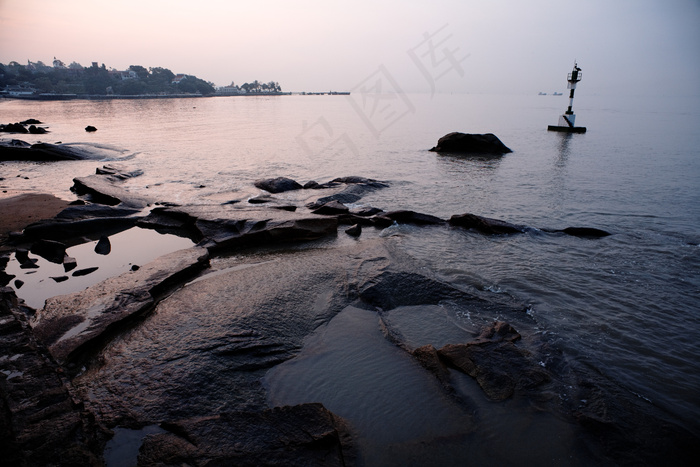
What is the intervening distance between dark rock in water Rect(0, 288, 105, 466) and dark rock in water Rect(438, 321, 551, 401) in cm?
275

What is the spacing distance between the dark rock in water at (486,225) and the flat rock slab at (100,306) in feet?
17.2

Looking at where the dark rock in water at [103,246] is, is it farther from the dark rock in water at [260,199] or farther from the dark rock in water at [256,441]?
the dark rock in water at [256,441]

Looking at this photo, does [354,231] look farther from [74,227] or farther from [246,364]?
[74,227]

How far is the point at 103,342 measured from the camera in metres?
3.61

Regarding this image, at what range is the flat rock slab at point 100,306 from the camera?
354cm

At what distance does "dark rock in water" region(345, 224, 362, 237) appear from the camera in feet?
23.3

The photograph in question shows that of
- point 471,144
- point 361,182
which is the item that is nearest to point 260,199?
point 361,182

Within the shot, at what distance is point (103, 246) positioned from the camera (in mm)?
6316

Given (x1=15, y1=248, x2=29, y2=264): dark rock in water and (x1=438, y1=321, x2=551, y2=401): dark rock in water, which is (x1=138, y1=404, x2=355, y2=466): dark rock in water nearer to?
(x1=438, y1=321, x2=551, y2=401): dark rock in water

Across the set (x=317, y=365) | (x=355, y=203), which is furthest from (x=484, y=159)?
→ (x=317, y=365)

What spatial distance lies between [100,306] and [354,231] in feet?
13.9

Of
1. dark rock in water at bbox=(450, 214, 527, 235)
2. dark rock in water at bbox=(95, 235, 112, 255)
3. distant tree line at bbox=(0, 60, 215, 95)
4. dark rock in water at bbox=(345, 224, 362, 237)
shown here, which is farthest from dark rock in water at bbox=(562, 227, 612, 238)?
distant tree line at bbox=(0, 60, 215, 95)

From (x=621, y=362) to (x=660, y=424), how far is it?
0.80 metres

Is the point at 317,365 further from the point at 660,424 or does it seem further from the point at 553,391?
the point at 660,424
